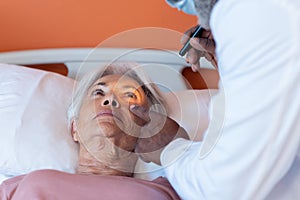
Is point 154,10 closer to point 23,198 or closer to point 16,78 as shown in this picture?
point 16,78

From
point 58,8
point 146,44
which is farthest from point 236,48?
point 58,8

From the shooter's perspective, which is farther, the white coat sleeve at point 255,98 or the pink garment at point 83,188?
the pink garment at point 83,188

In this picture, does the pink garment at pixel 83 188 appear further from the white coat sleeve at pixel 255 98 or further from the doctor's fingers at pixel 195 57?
the white coat sleeve at pixel 255 98

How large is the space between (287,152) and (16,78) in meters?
1.21

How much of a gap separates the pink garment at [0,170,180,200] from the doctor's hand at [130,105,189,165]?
8cm

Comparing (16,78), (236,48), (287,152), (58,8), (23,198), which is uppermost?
(236,48)

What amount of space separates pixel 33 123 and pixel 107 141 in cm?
31

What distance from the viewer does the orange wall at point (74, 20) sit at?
180 cm

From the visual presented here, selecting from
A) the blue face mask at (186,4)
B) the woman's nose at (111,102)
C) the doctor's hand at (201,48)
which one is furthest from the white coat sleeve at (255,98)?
the woman's nose at (111,102)

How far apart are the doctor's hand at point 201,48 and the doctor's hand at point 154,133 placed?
0.21 m

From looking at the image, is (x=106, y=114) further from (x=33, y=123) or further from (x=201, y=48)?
(x=201, y=48)

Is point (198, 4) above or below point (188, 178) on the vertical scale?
above

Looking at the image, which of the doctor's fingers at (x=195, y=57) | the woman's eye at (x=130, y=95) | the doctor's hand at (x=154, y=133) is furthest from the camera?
the woman's eye at (x=130, y=95)

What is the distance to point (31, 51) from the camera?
180cm
